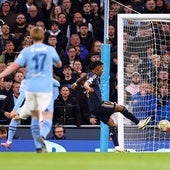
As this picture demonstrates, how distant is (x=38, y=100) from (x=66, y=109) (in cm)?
505

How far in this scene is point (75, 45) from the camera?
1841 centimetres

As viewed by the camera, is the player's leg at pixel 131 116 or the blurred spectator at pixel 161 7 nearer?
the player's leg at pixel 131 116

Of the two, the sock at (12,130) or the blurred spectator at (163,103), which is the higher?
the blurred spectator at (163,103)

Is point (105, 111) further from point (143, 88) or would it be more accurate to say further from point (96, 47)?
point (96, 47)

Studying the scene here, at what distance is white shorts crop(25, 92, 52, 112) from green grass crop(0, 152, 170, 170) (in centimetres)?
66

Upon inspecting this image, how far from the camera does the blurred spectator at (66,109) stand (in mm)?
16750

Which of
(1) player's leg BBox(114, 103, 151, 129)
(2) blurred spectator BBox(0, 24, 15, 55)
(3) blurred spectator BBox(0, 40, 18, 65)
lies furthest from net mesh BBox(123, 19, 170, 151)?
(2) blurred spectator BBox(0, 24, 15, 55)

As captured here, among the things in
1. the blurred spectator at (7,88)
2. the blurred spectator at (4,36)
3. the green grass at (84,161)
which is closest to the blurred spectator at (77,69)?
the blurred spectator at (7,88)

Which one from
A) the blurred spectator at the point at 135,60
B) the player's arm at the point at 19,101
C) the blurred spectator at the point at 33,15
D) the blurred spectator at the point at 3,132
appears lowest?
the blurred spectator at the point at 3,132

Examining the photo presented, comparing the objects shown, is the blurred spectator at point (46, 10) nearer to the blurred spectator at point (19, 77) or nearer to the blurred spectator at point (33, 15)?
the blurred spectator at point (33, 15)

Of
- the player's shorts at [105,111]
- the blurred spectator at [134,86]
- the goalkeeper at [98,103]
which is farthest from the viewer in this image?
the blurred spectator at [134,86]

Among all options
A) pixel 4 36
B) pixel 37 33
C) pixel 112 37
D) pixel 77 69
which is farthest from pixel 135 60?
pixel 37 33

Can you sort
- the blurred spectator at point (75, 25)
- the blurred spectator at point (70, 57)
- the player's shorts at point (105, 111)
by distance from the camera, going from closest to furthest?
1. the player's shorts at point (105, 111)
2. the blurred spectator at point (70, 57)
3. the blurred spectator at point (75, 25)

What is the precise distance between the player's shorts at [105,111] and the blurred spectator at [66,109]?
156 cm
